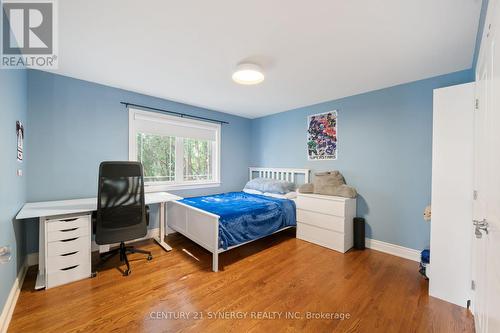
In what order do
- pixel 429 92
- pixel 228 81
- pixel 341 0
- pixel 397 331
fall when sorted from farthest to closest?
pixel 228 81 → pixel 429 92 → pixel 397 331 → pixel 341 0

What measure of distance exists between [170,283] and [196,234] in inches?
27.0

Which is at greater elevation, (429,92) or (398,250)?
(429,92)

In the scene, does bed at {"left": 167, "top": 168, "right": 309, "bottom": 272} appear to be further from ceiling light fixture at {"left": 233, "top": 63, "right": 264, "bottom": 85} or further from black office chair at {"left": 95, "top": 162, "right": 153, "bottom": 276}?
ceiling light fixture at {"left": 233, "top": 63, "right": 264, "bottom": 85}

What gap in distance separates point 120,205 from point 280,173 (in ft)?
9.82

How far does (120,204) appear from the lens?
2.36 meters

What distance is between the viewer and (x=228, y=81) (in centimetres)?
283

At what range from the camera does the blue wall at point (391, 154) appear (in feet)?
8.78

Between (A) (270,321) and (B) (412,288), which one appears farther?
(B) (412,288)

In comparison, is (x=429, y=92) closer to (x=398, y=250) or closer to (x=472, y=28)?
(x=472, y=28)

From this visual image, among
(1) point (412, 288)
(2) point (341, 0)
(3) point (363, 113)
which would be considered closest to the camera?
(2) point (341, 0)

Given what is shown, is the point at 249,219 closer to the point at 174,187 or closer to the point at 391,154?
the point at 174,187

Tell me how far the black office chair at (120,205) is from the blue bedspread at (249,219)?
79cm

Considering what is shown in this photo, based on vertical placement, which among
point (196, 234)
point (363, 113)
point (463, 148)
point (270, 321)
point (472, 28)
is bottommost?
point (270, 321)

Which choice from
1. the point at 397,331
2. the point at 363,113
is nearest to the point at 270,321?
the point at 397,331
